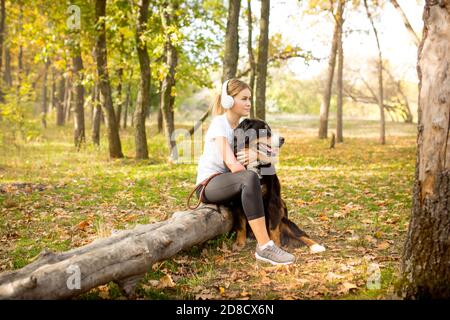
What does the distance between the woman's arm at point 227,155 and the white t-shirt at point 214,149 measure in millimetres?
86

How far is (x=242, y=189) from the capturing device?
→ 187 inches

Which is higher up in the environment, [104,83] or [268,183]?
[104,83]

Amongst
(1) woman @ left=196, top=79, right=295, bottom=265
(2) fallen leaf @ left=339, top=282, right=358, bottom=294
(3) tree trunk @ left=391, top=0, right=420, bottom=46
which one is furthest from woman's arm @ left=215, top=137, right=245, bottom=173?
(3) tree trunk @ left=391, top=0, right=420, bottom=46

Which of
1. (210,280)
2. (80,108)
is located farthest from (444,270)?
(80,108)

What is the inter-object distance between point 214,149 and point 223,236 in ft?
3.48

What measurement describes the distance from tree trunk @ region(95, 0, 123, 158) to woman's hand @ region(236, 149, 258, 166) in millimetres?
9276

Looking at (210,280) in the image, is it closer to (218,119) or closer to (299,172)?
(218,119)

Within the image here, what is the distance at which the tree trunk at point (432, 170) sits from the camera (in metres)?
3.23

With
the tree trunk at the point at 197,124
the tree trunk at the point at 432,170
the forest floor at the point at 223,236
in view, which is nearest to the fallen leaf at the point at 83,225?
the forest floor at the point at 223,236

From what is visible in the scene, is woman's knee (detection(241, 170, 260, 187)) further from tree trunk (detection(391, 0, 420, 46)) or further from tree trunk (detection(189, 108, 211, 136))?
tree trunk (detection(189, 108, 211, 136))

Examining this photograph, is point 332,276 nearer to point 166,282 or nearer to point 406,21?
point 166,282

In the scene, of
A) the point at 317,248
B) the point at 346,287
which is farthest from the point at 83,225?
the point at 346,287

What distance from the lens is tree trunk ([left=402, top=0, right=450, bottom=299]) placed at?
3.23 metres

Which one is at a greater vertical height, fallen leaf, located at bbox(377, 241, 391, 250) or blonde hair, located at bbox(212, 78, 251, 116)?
blonde hair, located at bbox(212, 78, 251, 116)
